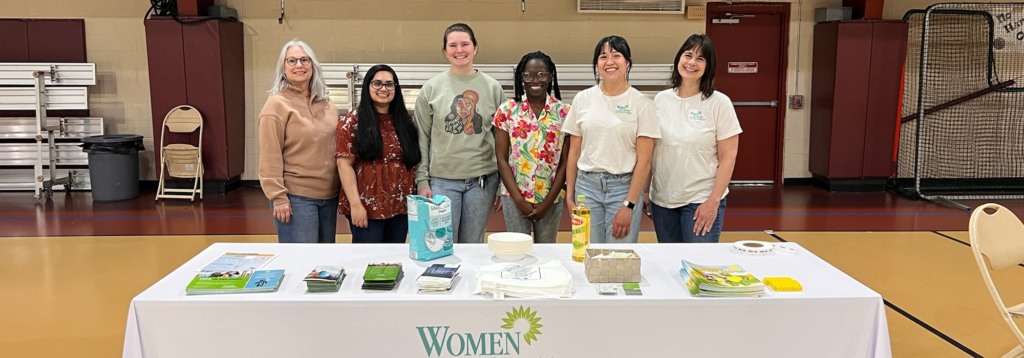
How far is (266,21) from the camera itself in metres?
7.72

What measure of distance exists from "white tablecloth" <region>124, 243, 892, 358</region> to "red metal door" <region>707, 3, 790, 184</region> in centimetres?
638

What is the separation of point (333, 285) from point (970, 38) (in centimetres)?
830

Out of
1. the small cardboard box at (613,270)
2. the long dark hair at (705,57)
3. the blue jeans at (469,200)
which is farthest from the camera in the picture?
the blue jeans at (469,200)

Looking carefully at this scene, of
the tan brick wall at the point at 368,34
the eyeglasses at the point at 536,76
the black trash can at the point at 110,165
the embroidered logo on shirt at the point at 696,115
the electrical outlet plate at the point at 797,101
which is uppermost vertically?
the tan brick wall at the point at 368,34

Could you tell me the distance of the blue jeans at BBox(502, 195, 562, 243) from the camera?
3205 mm

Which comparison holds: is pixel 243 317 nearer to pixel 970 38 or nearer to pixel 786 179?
pixel 786 179

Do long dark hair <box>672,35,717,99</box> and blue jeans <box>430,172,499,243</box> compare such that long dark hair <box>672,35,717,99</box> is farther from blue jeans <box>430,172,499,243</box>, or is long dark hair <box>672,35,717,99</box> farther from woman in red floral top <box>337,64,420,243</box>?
woman in red floral top <box>337,64,420,243</box>

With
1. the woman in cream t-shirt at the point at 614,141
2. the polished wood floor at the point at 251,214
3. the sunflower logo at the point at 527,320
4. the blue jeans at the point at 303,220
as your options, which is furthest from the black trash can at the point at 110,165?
the sunflower logo at the point at 527,320

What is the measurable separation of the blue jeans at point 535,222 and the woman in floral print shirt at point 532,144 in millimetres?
11

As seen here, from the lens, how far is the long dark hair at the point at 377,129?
2975 mm

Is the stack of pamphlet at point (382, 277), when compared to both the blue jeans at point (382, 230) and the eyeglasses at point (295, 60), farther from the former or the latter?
the eyeglasses at point (295, 60)

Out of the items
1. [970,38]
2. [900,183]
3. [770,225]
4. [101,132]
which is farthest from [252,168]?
[970,38]

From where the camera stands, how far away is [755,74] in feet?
26.7

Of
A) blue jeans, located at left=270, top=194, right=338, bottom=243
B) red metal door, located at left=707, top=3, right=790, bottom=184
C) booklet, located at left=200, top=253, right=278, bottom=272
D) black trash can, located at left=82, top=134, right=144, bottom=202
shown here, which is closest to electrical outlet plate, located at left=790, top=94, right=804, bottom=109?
red metal door, located at left=707, top=3, right=790, bottom=184
